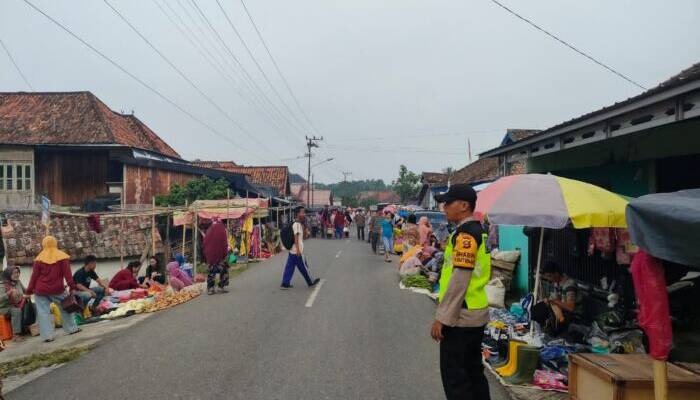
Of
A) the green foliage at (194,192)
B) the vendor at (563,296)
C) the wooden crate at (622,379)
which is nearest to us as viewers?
the wooden crate at (622,379)

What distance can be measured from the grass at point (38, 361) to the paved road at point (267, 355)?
288 mm

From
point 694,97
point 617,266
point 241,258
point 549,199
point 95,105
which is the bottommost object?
point 241,258

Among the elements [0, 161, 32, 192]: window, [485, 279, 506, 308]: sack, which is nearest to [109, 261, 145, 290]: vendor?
[485, 279, 506, 308]: sack

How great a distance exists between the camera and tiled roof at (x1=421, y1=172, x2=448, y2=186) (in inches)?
1438

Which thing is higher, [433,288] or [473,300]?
[473,300]

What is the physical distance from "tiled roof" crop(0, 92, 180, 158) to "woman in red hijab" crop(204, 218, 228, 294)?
11.7 m

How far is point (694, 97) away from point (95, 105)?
959 inches

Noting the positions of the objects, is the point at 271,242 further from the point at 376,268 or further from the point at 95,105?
the point at 95,105

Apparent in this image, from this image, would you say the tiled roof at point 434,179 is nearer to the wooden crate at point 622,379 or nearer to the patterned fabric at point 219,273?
the patterned fabric at point 219,273

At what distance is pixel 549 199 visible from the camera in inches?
236

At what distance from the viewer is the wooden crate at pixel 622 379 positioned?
152 inches

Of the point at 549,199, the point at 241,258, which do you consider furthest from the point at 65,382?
the point at 241,258

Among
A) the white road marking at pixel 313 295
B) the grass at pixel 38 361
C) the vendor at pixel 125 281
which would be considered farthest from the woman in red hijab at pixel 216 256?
the grass at pixel 38 361

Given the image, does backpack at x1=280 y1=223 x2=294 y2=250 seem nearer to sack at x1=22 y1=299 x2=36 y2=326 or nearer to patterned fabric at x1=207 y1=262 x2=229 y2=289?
patterned fabric at x1=207 y1=262 x2=229 y2=289
